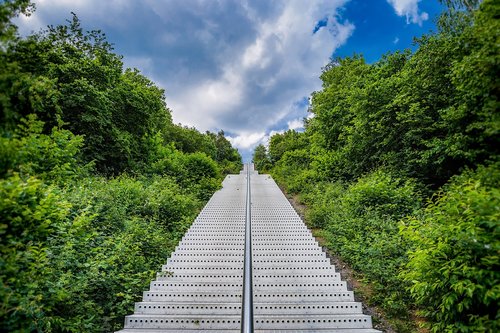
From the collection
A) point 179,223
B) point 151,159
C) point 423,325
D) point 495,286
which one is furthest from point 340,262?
point 151,159

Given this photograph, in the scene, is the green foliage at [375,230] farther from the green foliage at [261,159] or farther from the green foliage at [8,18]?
the green foliage at [261,159]

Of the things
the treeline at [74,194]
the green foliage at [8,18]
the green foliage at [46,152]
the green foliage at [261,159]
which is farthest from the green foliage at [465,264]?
the green foliage at [261,159]

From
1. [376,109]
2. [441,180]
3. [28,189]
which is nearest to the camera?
[28,189]

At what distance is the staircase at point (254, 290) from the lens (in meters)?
3.68

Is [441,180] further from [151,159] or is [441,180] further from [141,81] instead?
[141,81]

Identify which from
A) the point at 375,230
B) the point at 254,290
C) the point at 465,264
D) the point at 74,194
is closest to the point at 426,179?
the point at 375,230

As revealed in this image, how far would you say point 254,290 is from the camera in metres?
4.49

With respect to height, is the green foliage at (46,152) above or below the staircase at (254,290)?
above

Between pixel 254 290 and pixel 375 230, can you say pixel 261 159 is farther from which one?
pixel 254 290

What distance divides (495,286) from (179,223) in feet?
22.1

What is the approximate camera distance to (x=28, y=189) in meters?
3.46

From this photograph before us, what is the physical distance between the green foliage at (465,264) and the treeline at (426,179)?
12mm

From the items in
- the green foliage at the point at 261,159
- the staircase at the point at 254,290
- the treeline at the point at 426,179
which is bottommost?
the staircase at the point at 254,290

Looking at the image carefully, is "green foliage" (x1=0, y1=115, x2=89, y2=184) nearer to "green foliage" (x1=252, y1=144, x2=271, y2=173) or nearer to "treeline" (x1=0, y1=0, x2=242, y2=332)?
"treeline" (x1=0, y1=0, x2=242, y2=332)
